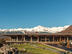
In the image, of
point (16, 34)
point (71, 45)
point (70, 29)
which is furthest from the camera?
point (70, 29)

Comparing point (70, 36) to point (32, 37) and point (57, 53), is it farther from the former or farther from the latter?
point (57, 53)

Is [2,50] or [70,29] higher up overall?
[70,29]

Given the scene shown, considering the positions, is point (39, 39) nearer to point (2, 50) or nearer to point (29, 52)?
point (29, 52)

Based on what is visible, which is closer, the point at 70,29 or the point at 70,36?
the point at 70,36

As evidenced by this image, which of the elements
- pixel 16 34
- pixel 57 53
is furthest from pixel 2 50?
pixel 16 34

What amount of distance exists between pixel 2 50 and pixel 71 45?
2942 cm

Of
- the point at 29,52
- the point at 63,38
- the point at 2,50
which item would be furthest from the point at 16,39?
the point at 2,50

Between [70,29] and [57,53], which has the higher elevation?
[70,29]

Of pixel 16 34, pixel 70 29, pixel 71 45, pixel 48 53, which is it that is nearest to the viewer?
pixel 48 53

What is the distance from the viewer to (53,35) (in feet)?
205

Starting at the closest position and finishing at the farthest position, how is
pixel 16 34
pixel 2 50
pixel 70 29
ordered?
pixel 2 50
pixel 16 34
pixel 70 29

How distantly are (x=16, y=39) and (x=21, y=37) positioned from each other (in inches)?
83.5

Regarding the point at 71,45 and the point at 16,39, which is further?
the point at 16,39

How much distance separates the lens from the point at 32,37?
63.5 metres
